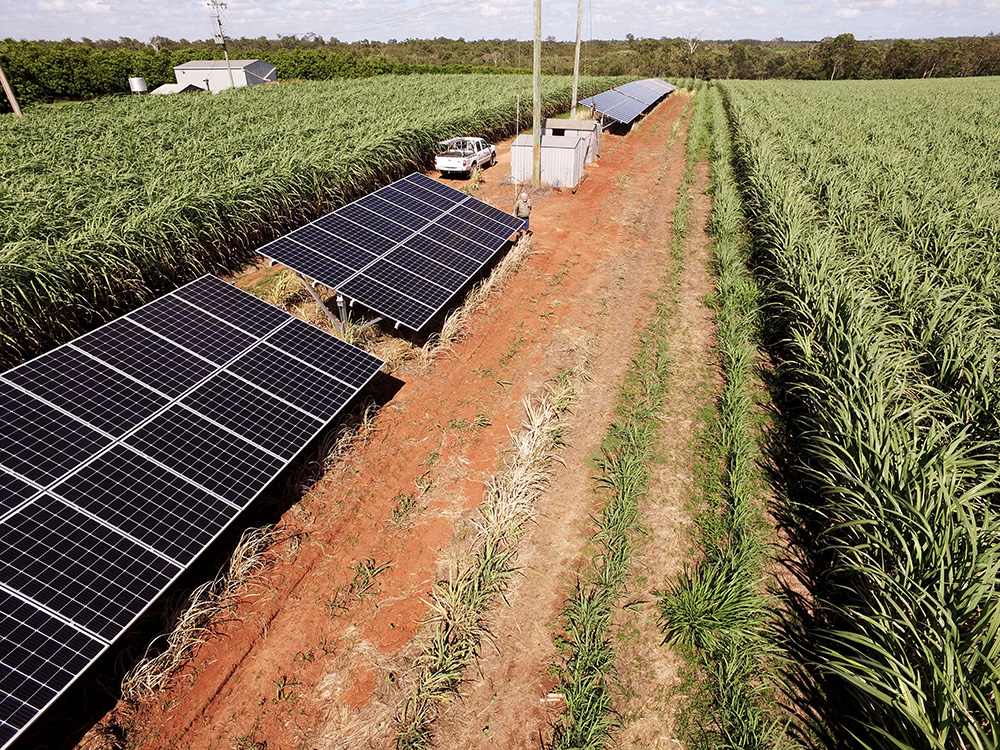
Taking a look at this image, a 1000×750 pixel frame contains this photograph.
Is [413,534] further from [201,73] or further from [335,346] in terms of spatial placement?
[201,73]

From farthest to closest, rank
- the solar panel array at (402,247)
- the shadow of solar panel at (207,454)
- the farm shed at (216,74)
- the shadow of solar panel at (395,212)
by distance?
the farm shed at (216,74)
the shadow of solar panel at (395,212)
the solar panel array at (402,247)
the shadow of solar panel at (207,454)

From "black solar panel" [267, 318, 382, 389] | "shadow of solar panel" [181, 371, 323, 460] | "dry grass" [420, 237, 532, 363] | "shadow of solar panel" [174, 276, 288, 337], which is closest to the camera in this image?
"shadow of solar panel" [181, 371, 323, 460]

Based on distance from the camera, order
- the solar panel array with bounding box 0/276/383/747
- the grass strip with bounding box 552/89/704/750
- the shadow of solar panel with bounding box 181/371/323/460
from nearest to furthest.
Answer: the solar panel array with bounding box 0/276/383/747
the grass strip with bounding box 552/89/704/750
the shadow of solar panel with bounding box 181/371/323/460

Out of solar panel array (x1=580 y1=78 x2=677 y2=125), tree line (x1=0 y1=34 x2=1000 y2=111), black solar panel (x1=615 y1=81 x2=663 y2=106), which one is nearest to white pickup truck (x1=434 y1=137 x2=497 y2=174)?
solar panel array (x1=580 y1=78 x2=677 y2=125)

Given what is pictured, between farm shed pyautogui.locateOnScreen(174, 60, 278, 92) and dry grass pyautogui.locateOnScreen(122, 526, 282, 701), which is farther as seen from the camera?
farm shed pyautogui.locateOnScreen(174, 60, 278, 92)

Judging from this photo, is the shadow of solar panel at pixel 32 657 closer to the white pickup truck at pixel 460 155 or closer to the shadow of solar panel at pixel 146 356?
the shadow of solar panel at pixel 146 356

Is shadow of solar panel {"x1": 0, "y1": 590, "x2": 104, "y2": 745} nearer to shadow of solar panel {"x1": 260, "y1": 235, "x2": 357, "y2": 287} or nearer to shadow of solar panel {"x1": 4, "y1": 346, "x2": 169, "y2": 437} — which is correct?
shadow of solar panel {"x1": 4, "y1": 346, "x2": 169, "y2": 437}

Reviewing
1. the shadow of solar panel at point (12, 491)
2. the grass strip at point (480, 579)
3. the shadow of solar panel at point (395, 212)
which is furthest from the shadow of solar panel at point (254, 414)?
the shadow of solar panel at point (395, 212)
